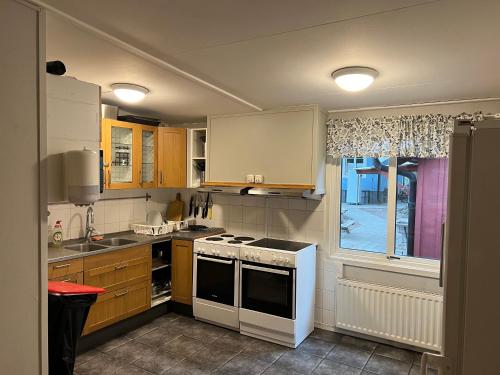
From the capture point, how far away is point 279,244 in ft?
12.1

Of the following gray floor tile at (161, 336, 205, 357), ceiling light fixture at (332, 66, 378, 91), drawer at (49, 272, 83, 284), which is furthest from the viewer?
gray floor tile at (161, 336, 205, 357)

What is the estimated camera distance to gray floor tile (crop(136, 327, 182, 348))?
3.33 m

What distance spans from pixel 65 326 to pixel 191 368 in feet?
5.00

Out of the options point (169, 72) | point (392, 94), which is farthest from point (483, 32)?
point (169, 72)

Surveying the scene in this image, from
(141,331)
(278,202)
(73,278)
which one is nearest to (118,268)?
(73,278)

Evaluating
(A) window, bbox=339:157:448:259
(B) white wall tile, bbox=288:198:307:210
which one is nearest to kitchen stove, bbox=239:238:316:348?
(B) white wall tile, bbox=288:198:307:210

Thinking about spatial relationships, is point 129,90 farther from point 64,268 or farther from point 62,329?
point 62,329

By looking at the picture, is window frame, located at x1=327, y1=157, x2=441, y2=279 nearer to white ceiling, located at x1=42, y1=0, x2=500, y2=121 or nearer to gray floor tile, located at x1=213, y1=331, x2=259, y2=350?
white ceiling, located at x1=42, y1=0, x2=500, y2=121

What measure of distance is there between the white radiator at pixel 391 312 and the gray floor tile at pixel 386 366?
0.25 m

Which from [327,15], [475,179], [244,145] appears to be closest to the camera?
Answer: [475,179]

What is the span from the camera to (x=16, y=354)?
141 centimetres

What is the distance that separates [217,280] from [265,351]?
0.84m

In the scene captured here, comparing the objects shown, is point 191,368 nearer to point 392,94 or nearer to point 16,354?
point 16,354

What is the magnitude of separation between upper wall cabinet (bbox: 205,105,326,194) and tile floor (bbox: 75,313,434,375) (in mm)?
1521
